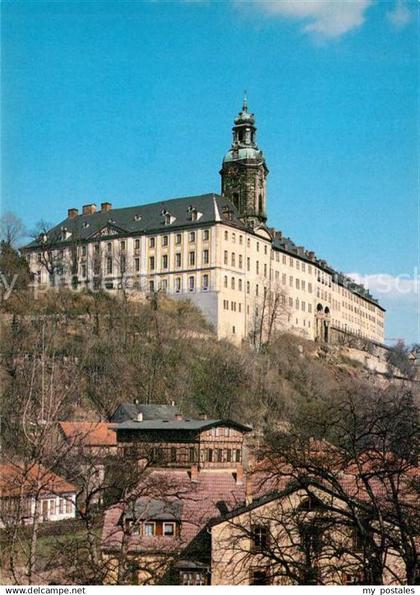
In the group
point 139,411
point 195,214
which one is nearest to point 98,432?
point 139,411

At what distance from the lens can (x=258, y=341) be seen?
175ft

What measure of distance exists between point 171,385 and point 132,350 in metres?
2.69

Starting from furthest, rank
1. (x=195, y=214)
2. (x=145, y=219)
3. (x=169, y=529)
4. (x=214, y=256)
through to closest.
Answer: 1. (x=145, y=219)
2. (x=195, y=214)
3. (x=214, y=256)
4. (x=169, y=529)

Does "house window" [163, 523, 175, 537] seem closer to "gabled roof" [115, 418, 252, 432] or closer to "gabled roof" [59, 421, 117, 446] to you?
"gabled roof" [59, 421, 117, 446]

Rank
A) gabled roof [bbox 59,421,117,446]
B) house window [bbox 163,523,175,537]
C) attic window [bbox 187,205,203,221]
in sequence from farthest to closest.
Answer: attic window [bbox 187,205,203,221] < gabled roof [bbox 59,421,117,446] < house window [bbox 163,523,175,537]

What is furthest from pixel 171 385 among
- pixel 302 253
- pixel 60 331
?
pixel 302 253

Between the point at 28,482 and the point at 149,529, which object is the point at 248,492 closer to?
the point at 149,529

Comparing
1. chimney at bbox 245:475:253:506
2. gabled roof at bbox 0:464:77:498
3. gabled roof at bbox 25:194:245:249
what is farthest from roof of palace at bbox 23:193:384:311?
chimney at bbox 245:475:253:506

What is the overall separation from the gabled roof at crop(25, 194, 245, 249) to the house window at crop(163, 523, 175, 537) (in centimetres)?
3688

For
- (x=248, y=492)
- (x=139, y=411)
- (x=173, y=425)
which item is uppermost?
(x=139, y=411)

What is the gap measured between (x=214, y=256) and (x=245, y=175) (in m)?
9.98

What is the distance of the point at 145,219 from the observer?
5631 cm

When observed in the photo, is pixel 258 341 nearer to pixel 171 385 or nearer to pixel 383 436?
pixel 171 385

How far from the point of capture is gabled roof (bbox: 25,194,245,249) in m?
54.0
